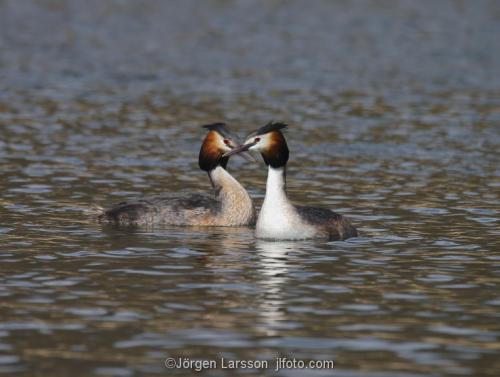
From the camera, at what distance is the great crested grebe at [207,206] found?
65.8 feet

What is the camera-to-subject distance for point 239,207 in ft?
67.4

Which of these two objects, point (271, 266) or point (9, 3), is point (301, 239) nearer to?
point (271, 266)

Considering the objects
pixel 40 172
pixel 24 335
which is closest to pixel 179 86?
pixel 40 172

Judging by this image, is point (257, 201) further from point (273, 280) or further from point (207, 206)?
point (273, 280)

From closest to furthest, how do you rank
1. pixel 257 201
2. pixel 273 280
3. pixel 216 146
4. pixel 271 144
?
pixel 273 280
pixel 271 144
pixel 216 146
pixel 257 201

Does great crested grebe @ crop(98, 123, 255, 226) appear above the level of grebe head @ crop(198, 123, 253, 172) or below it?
below

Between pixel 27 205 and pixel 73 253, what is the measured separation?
3.87 m

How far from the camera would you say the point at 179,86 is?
39.3 metres

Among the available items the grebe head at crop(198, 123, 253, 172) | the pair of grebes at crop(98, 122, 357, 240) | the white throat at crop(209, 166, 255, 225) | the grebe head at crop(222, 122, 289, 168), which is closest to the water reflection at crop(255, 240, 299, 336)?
the pair of grebes at crop(98, 122, 357, 240)

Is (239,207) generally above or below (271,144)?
below

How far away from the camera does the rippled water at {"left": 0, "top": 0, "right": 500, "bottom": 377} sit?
12.9 meters

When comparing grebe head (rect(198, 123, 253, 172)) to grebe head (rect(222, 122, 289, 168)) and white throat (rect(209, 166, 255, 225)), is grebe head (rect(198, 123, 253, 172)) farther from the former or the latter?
grebe head (rect(222, 122, 289, 168))

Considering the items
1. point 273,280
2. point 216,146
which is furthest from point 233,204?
point 273,280

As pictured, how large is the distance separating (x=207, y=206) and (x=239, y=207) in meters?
0.48
